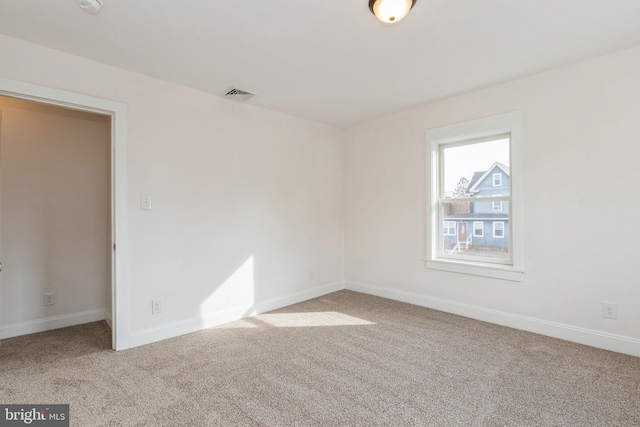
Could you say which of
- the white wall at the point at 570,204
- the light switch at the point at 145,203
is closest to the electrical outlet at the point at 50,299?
the light switch at the point at 145,203

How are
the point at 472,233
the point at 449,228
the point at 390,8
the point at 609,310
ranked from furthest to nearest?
the point at 449,228, the point at 472,233, the point at 609,310, the point at 390,8

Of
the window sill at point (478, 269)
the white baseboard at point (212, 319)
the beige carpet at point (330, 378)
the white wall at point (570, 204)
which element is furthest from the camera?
the window sill at point (478, 269)

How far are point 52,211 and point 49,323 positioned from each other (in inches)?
45.9

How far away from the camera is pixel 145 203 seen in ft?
9.27

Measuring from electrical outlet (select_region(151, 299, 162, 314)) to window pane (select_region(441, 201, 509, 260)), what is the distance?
3188 mm

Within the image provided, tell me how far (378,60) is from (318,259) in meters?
2.73

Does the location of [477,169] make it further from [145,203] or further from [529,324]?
[145,203]

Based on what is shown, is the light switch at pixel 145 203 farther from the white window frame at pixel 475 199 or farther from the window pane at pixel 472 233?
the window pane at pixel 472 233

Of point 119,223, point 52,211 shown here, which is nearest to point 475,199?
point 119,223

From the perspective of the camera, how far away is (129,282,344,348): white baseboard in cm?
281

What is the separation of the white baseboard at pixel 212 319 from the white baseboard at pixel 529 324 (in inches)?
45.8

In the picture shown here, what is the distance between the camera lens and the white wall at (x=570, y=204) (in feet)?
8.32

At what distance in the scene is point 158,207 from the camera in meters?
2.91

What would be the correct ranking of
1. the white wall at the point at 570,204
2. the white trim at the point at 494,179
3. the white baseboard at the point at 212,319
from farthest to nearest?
the white trim at the point at 494,179 → the white baseboard at the point at 212,319 → the white wall at the point at 570,204
